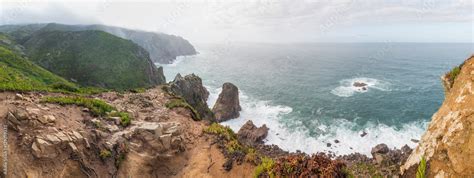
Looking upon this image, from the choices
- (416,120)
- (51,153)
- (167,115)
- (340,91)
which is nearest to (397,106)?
(416,120)

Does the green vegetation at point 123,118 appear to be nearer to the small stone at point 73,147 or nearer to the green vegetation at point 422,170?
the small stone at point 73,147

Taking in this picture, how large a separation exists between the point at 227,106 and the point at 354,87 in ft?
148

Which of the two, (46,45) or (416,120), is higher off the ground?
(46,45)

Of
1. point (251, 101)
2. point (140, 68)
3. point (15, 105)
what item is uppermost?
point (15, 105)

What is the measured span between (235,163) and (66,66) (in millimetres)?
70955

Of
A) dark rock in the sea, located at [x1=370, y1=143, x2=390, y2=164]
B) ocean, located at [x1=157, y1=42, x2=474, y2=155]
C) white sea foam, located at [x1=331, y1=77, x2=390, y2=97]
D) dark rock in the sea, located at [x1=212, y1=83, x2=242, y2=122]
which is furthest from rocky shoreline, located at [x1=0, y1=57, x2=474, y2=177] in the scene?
white sea foam, located at [x1=331, y1=77, x2=390, y2=97]

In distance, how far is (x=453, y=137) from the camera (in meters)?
7.25

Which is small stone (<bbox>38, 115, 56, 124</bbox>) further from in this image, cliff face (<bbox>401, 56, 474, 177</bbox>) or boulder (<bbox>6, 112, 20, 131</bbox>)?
cliff face (<bbox>401, 56, 474, 177</bbox>)

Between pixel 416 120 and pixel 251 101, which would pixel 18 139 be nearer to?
pixel 251 101

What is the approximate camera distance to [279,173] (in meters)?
10.3

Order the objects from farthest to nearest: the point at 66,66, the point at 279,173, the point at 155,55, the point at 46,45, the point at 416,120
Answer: the point at 155,55 → the point at 46,45 → the point at 66,66 → the point at 416,120 → the point at 279,173

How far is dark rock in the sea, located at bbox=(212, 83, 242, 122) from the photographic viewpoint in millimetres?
56438

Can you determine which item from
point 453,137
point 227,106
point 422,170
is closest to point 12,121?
point 422,170

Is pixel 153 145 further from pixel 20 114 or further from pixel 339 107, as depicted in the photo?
pixel 339 107
